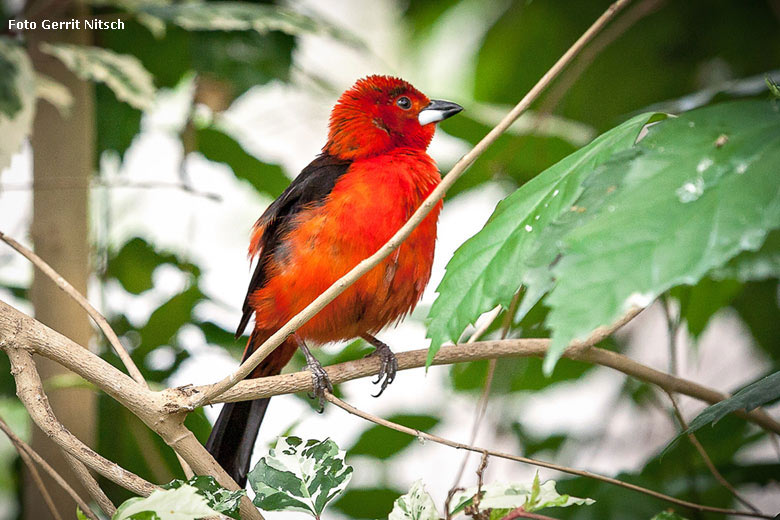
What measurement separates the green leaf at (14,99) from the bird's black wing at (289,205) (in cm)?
56

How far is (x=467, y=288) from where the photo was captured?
2.93 ft

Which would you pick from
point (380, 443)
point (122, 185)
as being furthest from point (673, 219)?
point (380, 443)

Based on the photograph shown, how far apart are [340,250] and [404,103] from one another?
53 cm

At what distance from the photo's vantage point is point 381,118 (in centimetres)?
194

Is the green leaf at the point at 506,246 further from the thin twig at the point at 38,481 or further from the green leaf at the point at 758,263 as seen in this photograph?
the green leaf at the point at 758,263

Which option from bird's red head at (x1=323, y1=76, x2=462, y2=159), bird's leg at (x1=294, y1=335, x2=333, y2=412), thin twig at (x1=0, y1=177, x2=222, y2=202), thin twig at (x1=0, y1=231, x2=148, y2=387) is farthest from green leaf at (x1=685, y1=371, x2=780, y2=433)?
bird's red head at (x1=323, y1=76, x2=462, y2=159)

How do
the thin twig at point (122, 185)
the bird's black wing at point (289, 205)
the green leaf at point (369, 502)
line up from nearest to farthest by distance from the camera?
the thin twig at point (122, 185) < the bird's black wing at point (289, 205) < the green leaf at point (369, 502)

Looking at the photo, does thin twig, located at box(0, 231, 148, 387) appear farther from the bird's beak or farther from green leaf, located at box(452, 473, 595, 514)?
the bird's beak

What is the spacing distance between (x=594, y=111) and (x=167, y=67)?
1415 millimetres

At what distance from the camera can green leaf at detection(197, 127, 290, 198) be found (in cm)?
224

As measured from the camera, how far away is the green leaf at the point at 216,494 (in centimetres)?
86

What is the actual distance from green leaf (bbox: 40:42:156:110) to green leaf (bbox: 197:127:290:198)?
1.44ft

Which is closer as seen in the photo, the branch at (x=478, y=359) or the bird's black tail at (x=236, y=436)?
the branch at (x=478, y=359)

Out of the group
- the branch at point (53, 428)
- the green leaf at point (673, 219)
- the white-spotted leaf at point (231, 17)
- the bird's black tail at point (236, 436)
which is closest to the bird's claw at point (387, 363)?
the bird's black tail at point (236, 436)
